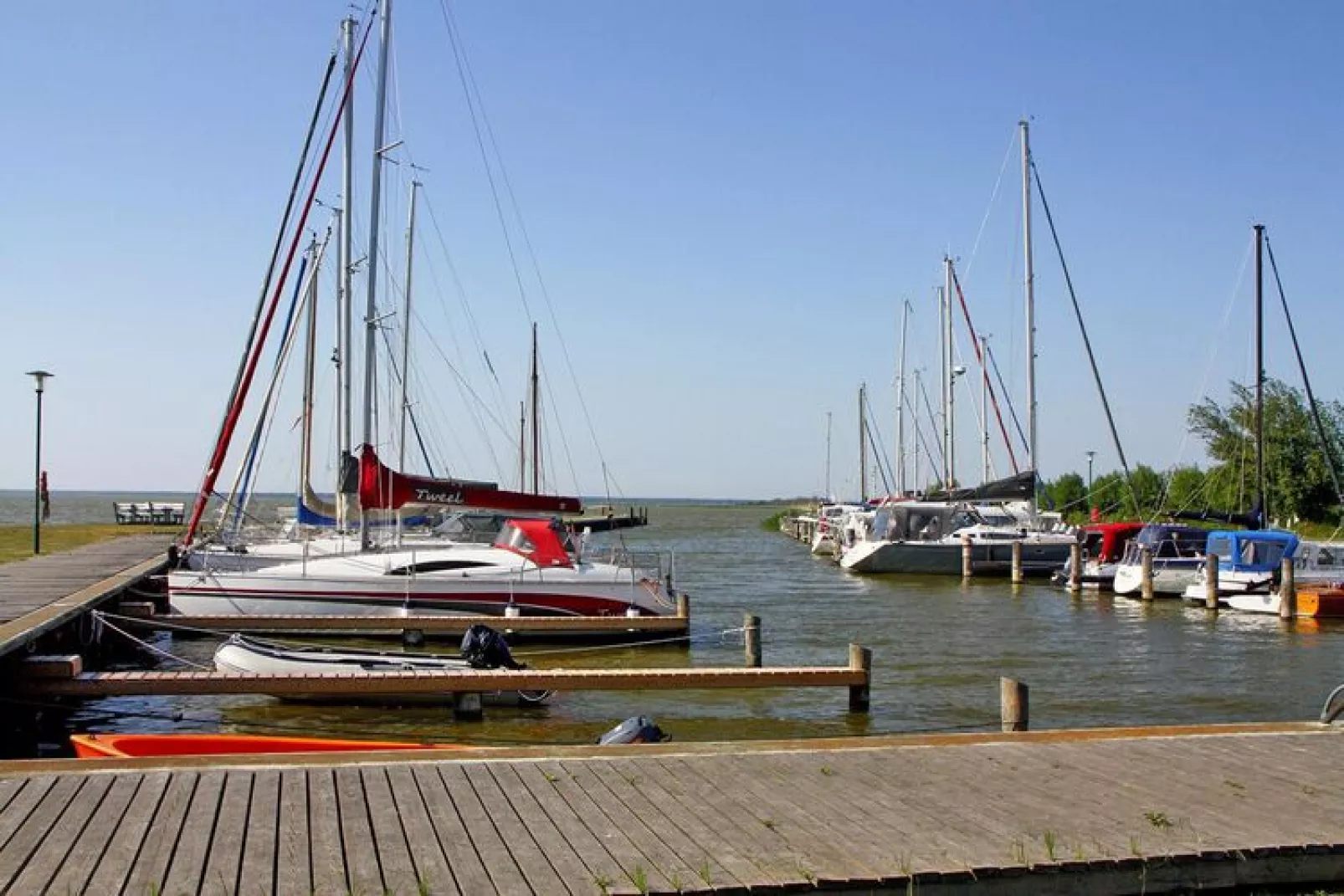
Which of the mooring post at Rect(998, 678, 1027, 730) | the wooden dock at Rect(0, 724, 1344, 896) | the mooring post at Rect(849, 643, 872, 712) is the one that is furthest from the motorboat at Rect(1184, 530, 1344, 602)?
the wooden dock at Rect(0, 724, 1344, 896)

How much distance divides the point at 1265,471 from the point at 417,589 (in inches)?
2000

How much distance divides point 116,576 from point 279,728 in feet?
45.4

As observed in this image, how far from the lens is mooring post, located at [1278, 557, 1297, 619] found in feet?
102

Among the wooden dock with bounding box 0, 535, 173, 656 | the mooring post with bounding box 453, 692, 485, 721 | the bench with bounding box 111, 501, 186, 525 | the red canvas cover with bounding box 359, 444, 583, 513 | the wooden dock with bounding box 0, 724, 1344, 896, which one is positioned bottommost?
the mooring post with bounding box 453, 692, 485, 721

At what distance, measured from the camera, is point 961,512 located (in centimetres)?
5081

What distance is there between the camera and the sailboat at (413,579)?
2423 centimetres

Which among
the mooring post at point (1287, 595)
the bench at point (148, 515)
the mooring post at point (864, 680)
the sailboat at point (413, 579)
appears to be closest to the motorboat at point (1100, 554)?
the mooring post at point (1287, 595)

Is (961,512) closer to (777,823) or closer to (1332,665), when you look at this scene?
(1332,665)

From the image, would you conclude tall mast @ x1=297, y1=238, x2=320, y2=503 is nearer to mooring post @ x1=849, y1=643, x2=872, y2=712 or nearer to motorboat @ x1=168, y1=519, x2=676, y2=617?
motorboat @ x1=168, y1=519, x2=676, y2=617

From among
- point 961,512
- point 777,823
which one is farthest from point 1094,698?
point 961,512

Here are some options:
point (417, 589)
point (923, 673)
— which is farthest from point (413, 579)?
point (923, 673)

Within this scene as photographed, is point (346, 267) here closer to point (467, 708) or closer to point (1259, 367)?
point (467, 708)

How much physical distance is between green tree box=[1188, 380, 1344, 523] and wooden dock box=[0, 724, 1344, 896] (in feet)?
181

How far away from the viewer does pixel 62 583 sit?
25453mm
